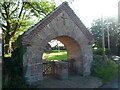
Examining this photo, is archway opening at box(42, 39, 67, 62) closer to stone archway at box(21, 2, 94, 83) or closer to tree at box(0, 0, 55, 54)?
stone archway at box(21, 2, 94, 83)

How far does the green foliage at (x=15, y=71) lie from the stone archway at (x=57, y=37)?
27 cm

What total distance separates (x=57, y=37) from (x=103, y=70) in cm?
436

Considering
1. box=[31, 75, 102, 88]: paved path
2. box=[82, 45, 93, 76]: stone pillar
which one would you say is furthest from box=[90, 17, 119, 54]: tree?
box=[31, 75, 102, 88]: paved path

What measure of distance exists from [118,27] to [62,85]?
29409 mm

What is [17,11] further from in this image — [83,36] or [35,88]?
[35,88]

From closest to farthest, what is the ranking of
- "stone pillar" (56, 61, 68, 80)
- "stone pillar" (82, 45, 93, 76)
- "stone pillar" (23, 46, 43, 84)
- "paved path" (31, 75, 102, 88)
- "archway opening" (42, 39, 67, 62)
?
"stone pillar" (23, 46, 43, 84)
"paved path" (31, 75, 102, 88)
"stone pillar" (56, 61, 68, 80)
"stone pillar" (82, 45, 93, 76)
"archway opening" (42, 39, 67, 62)

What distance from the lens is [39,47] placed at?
731cm

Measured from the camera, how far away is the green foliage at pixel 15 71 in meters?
6.10

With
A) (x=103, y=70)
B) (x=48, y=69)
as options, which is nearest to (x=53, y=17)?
(x=48, y=69)

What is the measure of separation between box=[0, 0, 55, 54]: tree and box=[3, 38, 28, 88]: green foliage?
762 cm

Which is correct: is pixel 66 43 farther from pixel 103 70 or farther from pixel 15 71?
pixel 15 71

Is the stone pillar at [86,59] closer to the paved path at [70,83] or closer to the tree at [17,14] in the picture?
the paved path at [70,83]

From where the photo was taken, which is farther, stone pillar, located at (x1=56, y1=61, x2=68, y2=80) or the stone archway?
stone pillar, located at (x1=56, y1=61, x2=68, y2=80)

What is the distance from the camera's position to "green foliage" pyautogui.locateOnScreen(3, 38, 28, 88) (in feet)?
20.0
